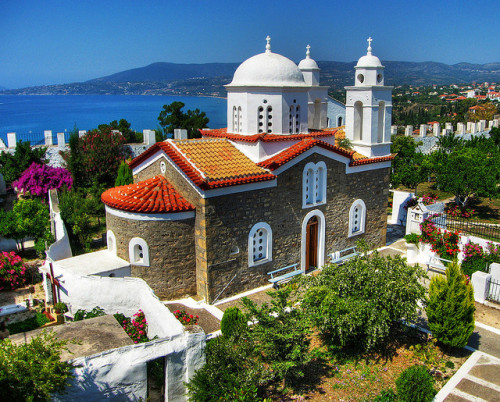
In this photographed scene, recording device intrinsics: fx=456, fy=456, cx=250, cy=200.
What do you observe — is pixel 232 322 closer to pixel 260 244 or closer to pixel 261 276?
pixel 261 276

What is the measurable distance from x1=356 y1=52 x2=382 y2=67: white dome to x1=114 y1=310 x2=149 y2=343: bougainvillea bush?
1141cm

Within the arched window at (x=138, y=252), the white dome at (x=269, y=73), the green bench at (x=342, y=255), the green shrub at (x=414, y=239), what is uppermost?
the white dome at (x=269, y=73)

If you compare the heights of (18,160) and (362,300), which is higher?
(18,160)

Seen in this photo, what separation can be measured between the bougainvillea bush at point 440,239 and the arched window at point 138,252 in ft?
31.1

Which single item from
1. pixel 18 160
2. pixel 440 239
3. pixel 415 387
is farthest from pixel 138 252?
pixel 18 160

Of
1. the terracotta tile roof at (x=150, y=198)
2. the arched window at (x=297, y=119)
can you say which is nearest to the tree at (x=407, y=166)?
the arched window at (x=297, y=119)

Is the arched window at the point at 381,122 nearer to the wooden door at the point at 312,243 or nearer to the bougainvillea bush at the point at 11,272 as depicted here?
the wooden door at the point at 312,243

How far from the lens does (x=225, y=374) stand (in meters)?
8.43

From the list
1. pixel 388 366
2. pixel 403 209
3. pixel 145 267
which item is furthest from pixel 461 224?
pixel 145 267

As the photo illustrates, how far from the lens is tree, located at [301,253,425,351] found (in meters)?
9.84

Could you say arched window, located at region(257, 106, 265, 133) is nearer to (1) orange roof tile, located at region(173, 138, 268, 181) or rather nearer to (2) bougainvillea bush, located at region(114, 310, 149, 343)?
(1) orange roof tile, located at region(173, 138, 268, 181)

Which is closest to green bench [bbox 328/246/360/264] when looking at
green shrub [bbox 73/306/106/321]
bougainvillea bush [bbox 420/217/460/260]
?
bougainvillea bush [bbox 420/217/460/260]

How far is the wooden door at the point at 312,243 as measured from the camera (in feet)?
50.9

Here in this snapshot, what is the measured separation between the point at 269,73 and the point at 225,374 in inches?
385
